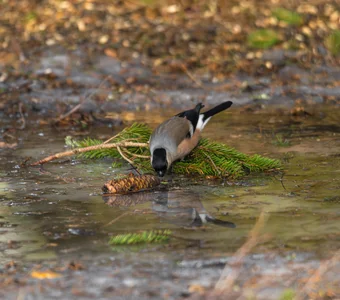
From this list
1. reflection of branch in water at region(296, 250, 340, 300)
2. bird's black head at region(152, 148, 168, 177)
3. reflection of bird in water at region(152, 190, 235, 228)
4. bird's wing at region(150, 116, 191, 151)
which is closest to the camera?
reflection of branch in water at region(296, 250, 340, 300)

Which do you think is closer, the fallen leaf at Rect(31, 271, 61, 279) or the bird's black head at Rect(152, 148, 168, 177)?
the fallen leaf at Rect(31, 271, 61, 279)

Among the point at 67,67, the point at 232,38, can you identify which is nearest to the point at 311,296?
the point at 67,67

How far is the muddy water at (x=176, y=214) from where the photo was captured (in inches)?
196

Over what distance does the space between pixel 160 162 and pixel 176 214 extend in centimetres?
94

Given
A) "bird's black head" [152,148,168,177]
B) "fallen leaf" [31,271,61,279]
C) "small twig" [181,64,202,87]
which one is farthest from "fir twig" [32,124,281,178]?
"small twig" [181,64,202,87]

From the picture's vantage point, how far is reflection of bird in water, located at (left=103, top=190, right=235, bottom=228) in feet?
19.1

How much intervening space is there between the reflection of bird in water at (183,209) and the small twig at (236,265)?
0.74ft

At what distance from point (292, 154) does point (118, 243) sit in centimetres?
348

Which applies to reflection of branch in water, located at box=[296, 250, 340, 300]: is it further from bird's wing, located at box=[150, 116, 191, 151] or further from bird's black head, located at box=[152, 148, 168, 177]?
bird's wing, located at box=[150, 116, 191, 151]

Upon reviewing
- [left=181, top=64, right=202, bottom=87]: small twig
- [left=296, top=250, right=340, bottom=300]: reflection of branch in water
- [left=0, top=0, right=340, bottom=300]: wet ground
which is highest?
[left=296, top=250, right=340, bottom=300]: reflection of branch in water

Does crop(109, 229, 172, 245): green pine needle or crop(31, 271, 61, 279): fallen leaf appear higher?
crop(31, 271, 61, 279): fallen leaf

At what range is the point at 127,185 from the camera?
673 cm

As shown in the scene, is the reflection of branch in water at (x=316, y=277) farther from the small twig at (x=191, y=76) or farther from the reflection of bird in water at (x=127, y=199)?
the small twig at (x=191, y=76)

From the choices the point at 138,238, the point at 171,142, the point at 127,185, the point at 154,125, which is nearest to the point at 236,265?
the point at 138,238
